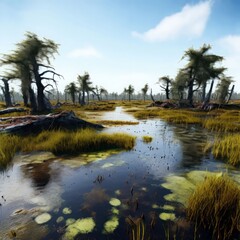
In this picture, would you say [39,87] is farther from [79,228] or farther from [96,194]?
[79,228]

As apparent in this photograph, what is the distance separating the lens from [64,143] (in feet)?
26.9

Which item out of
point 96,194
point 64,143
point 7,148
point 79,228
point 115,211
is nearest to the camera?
point 79,228

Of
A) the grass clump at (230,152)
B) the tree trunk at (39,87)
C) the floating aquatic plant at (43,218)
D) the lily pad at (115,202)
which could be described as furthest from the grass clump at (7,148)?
the tree trunk at (39,87)

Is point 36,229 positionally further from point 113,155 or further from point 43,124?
point 43,124

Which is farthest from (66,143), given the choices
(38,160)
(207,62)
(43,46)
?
(207,62)

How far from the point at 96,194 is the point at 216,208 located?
2.52 meters

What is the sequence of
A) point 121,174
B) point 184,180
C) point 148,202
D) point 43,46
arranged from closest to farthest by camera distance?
point 148,202 → point 184,180 → point 121,174 → point 43,46

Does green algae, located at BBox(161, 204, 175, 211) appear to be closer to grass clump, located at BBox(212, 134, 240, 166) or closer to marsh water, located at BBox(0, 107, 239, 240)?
marsh water, located at BBox(0, 107, 239, 240)

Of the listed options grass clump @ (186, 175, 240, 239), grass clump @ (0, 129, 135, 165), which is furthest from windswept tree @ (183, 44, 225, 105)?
grass clump @ (186, 175, 240, 239)

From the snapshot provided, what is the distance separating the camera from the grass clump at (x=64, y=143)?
317 inches

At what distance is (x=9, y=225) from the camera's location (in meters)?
3.49

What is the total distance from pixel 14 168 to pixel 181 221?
5.26m

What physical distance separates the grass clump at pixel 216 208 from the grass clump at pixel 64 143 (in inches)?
204

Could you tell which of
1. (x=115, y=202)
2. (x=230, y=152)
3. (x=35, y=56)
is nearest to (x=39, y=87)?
(x=35, y=56)
